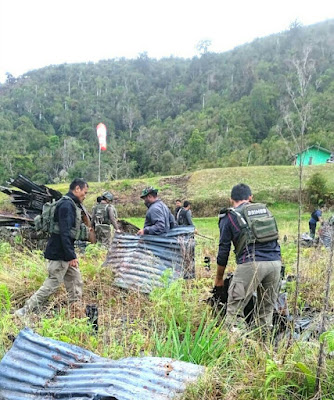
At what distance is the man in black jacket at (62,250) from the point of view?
4547 millimetres

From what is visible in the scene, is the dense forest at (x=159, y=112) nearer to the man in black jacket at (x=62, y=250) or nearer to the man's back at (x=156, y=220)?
the man's back at (x=156, y=220)

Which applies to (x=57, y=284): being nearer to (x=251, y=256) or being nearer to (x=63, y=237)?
(x=63, y=237)

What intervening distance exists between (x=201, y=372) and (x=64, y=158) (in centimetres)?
6017

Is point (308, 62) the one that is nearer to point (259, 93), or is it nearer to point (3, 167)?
point (3, 167)

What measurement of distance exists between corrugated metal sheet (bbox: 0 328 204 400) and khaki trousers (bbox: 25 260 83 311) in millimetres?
1752

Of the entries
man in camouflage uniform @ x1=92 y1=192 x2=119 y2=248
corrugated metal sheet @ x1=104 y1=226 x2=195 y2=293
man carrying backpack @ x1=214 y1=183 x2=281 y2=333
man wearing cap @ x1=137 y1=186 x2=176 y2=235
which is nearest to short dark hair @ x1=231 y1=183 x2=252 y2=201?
man carrying backpack @ x1=214 y1=183 x2=281 y2=333

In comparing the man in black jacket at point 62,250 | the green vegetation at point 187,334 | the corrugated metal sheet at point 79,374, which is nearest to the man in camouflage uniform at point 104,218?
the green vegetation at point 187,334

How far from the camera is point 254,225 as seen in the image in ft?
12.0

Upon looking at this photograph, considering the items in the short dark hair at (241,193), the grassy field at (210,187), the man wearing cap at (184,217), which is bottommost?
the grassy field at (210,187)

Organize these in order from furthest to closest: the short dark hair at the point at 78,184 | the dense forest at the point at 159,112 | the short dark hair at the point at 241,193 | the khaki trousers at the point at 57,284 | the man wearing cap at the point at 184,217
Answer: the dense forest at the point at 159,112 < the man wearing cap at the point at 184,217 < the short dark hair at the point at 78,184 < the khaki trousers at the point at 57,284 < the short dark hair at the point at 241,193

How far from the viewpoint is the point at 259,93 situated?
72.8m

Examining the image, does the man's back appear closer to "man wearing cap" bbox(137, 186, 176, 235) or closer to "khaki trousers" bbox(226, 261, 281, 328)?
"man wearing cap" bbox(137, 186, 176, 235)

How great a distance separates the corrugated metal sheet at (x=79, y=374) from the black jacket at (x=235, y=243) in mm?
1498

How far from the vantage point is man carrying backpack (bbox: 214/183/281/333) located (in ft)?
12.1
